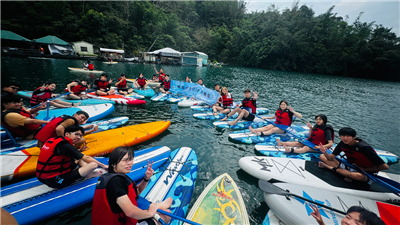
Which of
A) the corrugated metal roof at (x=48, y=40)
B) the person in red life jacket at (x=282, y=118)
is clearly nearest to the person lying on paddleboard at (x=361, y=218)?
the person in red life jacket at (x=282, y=118)

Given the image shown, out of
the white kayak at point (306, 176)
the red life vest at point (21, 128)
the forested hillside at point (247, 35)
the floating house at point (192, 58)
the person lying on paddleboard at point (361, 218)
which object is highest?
the forested hillside at point (247, 35)

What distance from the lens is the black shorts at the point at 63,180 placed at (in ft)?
10.0

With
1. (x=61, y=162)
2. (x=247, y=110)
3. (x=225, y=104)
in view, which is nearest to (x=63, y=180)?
(x=61, y=162)

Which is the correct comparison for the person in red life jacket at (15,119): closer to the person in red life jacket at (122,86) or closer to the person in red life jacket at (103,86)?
the person in red life jacket at (103,86)

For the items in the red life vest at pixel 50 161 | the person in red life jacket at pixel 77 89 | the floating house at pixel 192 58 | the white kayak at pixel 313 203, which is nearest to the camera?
the red life vest at pixel 50 161

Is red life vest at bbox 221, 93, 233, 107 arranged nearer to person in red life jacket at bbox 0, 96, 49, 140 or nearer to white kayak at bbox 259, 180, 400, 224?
white kayak at bbox 259, 180, 400, 224

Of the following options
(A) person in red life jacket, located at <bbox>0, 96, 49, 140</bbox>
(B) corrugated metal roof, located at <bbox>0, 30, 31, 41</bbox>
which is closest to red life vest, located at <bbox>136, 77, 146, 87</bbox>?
(A) person in red life jacket, located at <bbox>0, 96, 49, 140</bbox>

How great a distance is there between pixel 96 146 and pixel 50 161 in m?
2.12

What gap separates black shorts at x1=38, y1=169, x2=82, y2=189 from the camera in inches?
120

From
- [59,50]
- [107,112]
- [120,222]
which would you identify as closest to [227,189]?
[120,222]

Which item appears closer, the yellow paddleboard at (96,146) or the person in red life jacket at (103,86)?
the yellow paddleboard at (96,146)

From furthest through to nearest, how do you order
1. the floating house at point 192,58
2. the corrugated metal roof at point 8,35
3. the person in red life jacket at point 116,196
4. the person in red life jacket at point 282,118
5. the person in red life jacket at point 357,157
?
the floating house at point 192,58
the corrugated metal roof at point 8,35
the person in red life jacket at point 282,118
the person in red life jacket at point 357,157
the person in red life jacket at point 116,196

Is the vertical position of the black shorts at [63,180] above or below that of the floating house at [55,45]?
below

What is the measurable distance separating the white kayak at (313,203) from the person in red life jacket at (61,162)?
3.85 m
